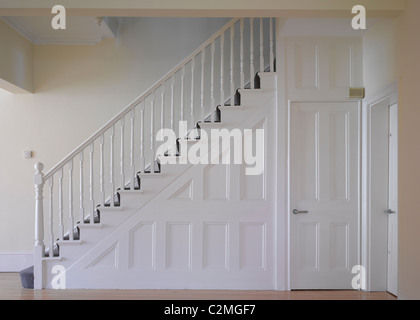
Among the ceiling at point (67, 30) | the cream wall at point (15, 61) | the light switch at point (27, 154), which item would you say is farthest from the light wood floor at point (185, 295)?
the ceiling at point (67, 30)

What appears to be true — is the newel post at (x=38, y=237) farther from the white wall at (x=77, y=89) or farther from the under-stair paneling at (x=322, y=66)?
the under-stair paneling at (x=322, y=66)

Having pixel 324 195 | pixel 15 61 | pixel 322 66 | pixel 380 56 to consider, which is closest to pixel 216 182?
pixel 324 195

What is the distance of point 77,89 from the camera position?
227 inches

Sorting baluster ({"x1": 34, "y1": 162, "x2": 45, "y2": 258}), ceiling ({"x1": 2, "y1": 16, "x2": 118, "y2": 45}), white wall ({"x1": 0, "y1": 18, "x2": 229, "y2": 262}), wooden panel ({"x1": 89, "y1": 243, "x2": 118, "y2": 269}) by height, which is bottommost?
wooden panel ({"x1": 89, "y1": 243, "x2": 118, "y2": 269})

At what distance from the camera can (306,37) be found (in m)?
4.60

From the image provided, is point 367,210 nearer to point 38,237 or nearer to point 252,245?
point 252,245

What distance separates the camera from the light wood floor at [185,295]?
4.24m

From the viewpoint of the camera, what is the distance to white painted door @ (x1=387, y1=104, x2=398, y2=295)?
14.1ft

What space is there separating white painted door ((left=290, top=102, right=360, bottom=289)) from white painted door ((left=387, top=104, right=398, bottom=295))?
0.35 meters

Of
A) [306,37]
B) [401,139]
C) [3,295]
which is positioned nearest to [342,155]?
[401,139]

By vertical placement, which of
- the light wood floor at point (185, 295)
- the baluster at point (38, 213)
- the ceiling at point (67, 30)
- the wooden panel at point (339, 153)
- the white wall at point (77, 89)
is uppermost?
the ceiling at point (67, 30)

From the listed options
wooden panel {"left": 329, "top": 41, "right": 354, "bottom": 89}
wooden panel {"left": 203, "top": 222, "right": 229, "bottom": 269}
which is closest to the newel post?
wooden panel {"left": 203, "top": 222, "right": 229, "bottom": 269}

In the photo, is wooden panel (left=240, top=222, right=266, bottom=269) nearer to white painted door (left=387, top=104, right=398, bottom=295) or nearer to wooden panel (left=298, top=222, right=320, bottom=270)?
wooden panel (left=298, top=222, right=320, bottom=270)

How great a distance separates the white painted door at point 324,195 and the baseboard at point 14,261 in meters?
3.71
